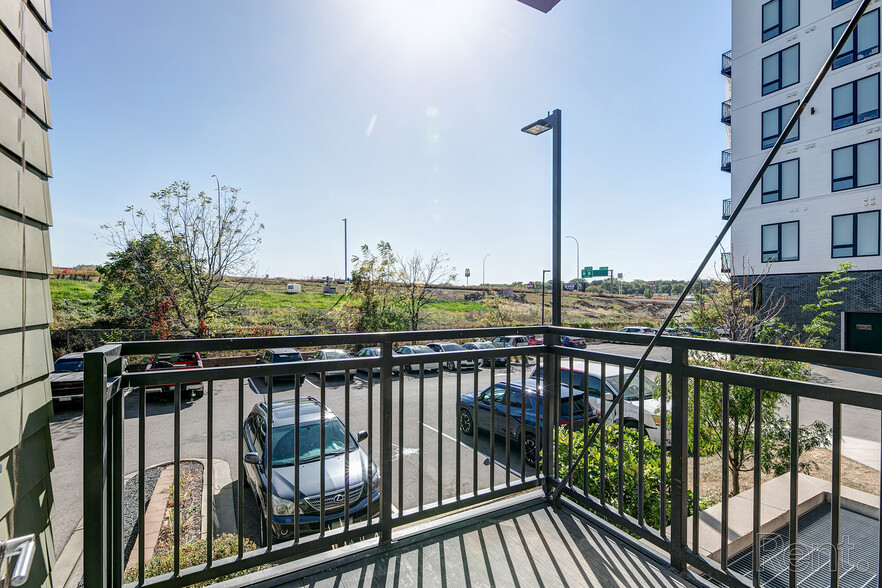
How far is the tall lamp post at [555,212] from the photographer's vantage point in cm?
448

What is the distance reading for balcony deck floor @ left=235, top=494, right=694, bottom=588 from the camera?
1702 mm

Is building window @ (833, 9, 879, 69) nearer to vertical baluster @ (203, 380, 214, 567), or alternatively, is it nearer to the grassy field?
the grassy field

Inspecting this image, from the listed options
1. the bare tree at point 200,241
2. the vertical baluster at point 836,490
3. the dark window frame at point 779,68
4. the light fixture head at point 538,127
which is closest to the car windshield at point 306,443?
the vertical baluster at point 836,490

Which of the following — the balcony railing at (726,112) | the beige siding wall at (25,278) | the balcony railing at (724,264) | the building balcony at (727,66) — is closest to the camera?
the beige siding wall at (25,278)

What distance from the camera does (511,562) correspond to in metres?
1.83

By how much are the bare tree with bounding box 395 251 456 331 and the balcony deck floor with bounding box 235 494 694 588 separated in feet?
42.9

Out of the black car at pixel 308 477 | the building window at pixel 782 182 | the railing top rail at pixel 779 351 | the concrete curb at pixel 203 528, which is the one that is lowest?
the concrete curb at pixel 203 528

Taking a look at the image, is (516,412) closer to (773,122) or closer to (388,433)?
(388,433)

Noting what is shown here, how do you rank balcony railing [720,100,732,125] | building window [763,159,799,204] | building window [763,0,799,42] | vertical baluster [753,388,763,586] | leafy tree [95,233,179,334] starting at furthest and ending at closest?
balcony railing [720,100,732,125] < building window [763,159,799,204] < building window [763,0,799,42] < leafy tree [95,233,179,334] < vertical baluster [753,388,763,586]

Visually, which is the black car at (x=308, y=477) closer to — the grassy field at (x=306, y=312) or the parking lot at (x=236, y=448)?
the parking lot at (x=236, y=448)

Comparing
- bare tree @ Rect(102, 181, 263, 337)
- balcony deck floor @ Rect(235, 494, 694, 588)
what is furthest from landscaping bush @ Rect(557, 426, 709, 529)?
bare tree @ Rect(102, 181, 263, 337)

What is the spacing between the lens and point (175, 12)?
576 cm

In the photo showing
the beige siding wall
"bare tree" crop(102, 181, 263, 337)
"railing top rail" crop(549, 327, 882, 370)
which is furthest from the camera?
"bare tree" crop(102, 181, 263, 337)

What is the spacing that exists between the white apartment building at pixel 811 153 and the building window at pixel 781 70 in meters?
0.03
